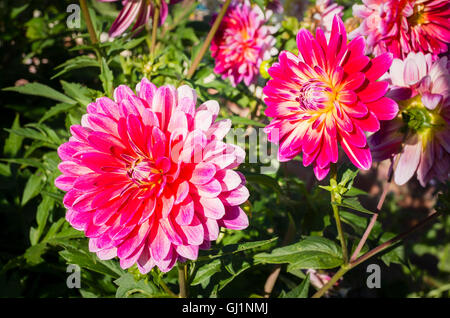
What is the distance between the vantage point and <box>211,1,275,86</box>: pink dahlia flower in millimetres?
1771

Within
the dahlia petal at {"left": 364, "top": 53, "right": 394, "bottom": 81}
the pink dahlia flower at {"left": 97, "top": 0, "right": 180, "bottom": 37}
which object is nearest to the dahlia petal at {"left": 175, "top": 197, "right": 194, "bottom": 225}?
the dahlia petal at {"left": 364, "top": 53, "right": 394, "bottom": 81}

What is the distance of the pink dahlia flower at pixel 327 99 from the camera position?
1.00m

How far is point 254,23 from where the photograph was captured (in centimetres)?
180

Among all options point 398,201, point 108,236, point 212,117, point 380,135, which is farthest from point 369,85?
point 398,201

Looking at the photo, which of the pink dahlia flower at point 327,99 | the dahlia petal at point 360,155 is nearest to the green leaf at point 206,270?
the pink dahlia flower at point 327,99

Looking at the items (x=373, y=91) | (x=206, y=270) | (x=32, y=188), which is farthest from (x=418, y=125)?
(x=32, y=188)

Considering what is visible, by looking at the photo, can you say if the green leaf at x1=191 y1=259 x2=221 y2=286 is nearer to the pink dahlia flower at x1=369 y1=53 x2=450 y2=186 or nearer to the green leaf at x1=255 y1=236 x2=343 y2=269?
the green leaf at x1=255 y1=236 x2=343 y2=269

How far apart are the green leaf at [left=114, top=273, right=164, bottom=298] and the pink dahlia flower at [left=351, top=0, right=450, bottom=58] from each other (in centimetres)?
94

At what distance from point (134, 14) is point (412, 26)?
3.11ft

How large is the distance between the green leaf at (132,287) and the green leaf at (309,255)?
0.31m

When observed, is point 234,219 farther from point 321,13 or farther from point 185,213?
point 321,13

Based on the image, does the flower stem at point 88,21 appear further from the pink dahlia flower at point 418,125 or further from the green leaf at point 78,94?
the pink dahlia flower at point 418,125
